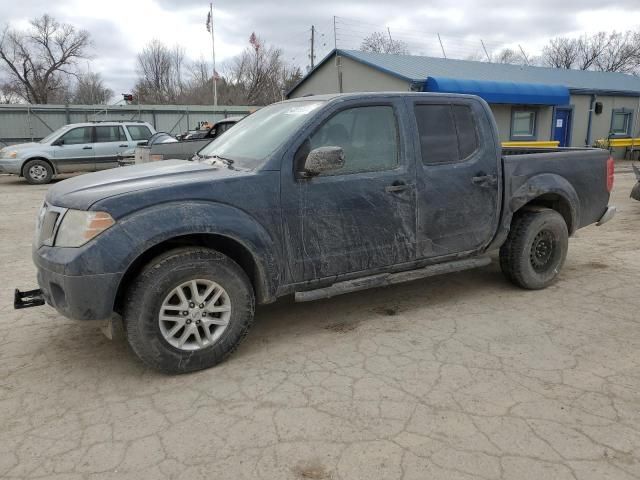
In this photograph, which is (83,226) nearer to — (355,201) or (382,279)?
(355,201)

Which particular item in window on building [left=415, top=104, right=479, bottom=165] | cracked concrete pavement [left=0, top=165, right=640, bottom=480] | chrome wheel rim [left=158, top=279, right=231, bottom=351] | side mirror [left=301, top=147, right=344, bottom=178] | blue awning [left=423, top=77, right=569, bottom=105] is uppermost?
A: blue awning [left=423, top=77, right=569, bottom=105]

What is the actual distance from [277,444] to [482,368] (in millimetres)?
1536

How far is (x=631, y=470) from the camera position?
7.81 ft

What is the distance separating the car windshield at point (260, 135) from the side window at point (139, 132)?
41.2 feet

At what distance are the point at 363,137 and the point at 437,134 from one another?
2.43 feet

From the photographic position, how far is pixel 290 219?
11.7ft

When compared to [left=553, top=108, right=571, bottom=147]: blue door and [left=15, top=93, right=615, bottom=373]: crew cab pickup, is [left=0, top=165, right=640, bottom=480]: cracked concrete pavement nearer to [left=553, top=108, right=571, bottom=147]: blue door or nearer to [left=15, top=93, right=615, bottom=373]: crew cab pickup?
[left=15, top=93, right=615, bottom=373]: crew cab pickup

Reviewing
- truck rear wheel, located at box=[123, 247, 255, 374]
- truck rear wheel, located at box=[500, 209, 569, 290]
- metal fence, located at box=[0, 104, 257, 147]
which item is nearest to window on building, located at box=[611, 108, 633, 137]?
metal fence, located at box=[0, 104, 257, 147]

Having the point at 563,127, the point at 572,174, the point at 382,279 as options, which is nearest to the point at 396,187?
the point at 382,279

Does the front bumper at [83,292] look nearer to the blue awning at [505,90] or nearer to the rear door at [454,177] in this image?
the rear door at [454,177]

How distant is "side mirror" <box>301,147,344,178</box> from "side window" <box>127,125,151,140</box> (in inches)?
548

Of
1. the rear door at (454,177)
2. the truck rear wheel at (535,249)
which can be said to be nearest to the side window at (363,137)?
the rear door at (454,177)

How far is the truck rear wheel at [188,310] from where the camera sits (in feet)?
10.3

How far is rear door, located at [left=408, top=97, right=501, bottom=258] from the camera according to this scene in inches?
163
